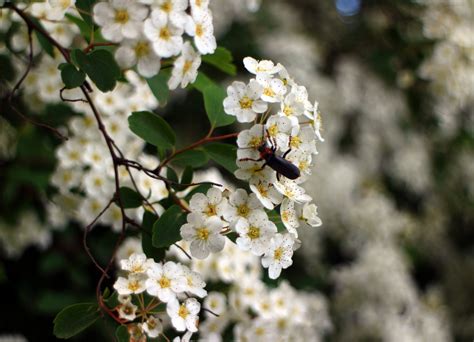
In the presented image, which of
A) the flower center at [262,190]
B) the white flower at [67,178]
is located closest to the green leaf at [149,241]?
the flower center at [262,190]

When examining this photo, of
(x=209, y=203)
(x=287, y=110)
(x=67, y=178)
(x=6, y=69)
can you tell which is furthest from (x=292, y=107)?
(x=6, y=69)

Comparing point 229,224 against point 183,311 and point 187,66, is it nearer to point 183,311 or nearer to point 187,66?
point 183,311

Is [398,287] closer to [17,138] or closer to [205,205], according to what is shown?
[17,138]

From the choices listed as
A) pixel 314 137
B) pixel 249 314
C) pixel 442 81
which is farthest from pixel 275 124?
pixel 442 81

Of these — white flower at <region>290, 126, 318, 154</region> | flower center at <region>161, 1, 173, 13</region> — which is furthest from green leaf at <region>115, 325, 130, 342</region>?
flower center at <region>161, 1, 173, 13</region>

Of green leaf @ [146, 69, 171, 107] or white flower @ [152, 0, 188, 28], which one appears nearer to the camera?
white flower @ [152, 0, 188, 28]

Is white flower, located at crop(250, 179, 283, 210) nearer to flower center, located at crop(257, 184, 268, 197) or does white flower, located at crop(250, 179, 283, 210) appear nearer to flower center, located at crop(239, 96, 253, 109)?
flower center, located at crop(257, 184, 268, 197)
